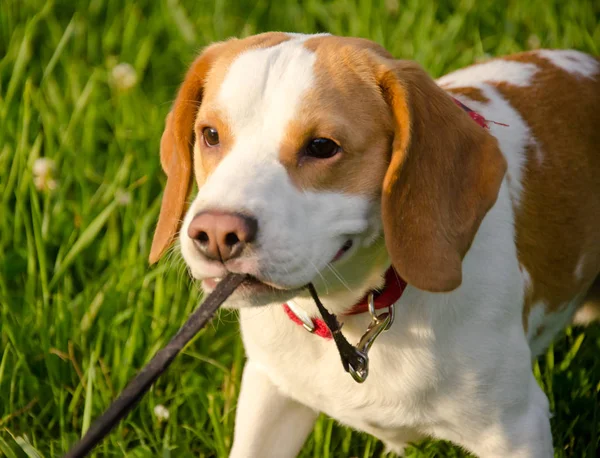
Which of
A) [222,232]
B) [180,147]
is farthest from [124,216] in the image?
[222,232]

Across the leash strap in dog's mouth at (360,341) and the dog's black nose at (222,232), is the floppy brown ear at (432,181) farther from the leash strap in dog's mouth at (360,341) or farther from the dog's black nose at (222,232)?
the dog's black nose at (222,232)

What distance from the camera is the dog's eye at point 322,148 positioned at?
8.77 ft

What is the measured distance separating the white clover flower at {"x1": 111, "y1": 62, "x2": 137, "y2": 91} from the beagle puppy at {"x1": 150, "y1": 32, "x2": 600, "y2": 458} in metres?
1.81

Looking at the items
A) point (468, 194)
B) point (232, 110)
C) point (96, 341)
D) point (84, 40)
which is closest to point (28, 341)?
point (96, 341)

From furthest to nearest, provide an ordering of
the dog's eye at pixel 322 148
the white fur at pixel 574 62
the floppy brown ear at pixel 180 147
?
the white fur at pixel 574 62 → the floppy brown ear at pixel 180 147 → the dog's eye at pixel 322 148

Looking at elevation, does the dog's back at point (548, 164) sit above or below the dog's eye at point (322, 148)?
below

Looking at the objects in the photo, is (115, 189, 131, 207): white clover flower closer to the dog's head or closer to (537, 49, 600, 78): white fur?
the dog's head

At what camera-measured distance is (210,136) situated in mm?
2846

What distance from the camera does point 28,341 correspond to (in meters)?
3.73

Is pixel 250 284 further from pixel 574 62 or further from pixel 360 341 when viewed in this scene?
pixel 574 62

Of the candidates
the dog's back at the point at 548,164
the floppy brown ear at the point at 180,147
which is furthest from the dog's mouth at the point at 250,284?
the dog's back at the point at 548,164

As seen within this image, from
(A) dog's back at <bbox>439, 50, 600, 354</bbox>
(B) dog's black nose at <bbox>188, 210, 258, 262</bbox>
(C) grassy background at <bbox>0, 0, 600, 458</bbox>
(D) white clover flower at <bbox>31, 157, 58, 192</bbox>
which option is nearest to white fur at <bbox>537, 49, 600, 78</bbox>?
(A) dog's back at <bbox>439, 50, 600, 354</bbox>

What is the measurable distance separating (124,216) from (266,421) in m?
1.25

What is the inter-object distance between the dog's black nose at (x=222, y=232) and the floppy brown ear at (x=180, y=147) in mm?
685
